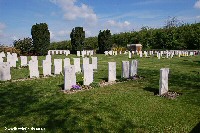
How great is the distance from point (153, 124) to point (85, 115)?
203 cm

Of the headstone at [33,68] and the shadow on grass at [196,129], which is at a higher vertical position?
the headstone at [33,68]

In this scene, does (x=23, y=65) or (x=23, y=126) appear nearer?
(x=23, y=126)

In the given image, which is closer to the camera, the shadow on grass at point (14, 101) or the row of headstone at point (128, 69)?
the shadow on grass at point (14, 101)

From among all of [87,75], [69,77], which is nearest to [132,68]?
[87,75]

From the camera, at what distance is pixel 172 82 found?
13.8m

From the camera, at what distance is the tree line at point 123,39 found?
126ft

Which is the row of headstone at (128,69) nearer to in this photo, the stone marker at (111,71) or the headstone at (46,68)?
the stone marker at (111,71)

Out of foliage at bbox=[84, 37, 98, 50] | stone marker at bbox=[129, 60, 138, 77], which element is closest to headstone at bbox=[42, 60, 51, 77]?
stone marker at bbox=[129, 60, 138, 77]

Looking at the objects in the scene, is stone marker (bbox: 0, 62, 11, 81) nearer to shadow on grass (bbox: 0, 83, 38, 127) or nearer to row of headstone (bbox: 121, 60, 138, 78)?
shadow on grass (bbox: 0, 83, 38, 127)

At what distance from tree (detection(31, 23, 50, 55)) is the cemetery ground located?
2581 centimetres

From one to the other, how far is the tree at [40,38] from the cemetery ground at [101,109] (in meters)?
25.8

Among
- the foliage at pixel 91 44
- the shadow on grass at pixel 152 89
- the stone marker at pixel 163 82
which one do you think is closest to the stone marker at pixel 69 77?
the shadow on grass at pixel 152 89

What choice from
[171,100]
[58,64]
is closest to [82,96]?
[171,100]

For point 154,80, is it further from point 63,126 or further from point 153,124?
point 63,126
